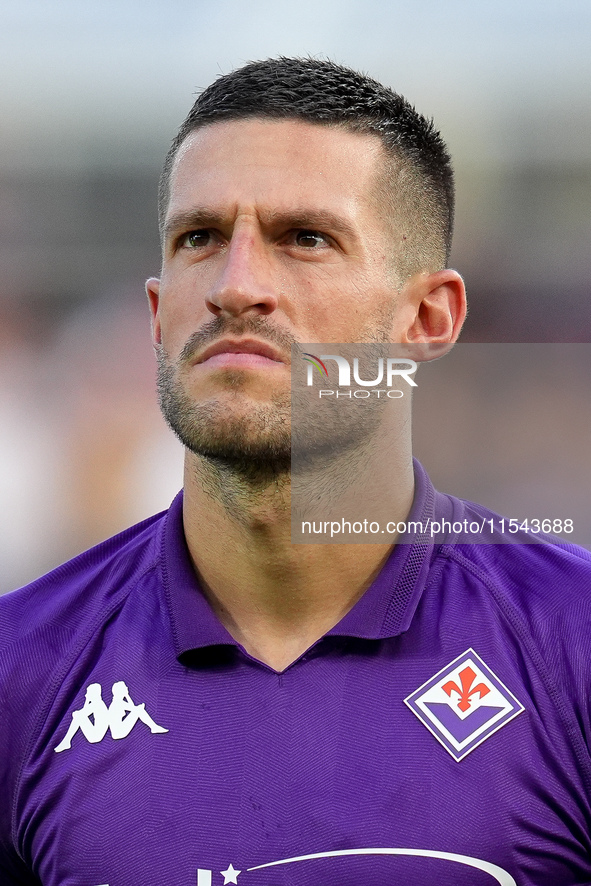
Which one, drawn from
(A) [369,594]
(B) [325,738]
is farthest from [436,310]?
(B) [325,738]

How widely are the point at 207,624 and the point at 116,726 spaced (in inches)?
8.9

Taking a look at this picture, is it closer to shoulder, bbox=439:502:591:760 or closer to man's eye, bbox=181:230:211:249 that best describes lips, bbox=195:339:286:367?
man's eye, bbox=181:230:211:249

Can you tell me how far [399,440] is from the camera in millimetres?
1854

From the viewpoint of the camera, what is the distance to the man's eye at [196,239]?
1.80m

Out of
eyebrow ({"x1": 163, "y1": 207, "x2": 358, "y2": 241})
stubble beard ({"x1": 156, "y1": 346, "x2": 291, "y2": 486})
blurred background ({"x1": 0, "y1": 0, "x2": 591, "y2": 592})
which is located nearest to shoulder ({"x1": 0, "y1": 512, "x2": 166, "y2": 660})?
stubble beard ({"x1": 156, "y1": 346, "x2": 291, "y2": 486})

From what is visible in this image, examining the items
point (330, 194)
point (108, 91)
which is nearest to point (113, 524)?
point (108, 91)

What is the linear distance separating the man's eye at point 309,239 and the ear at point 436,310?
0.24m

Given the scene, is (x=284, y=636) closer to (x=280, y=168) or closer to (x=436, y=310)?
(x=436, y=310)

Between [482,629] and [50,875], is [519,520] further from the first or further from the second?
[50,875]

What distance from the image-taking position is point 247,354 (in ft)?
5.28

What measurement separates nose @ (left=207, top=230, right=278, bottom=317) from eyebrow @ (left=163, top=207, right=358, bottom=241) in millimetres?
47

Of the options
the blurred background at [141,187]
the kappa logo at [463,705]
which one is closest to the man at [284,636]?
the kappa logo at [463,705]

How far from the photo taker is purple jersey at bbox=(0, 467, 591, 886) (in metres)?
1.46

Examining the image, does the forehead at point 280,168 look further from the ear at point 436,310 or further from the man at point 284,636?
the ear at point 436,310
